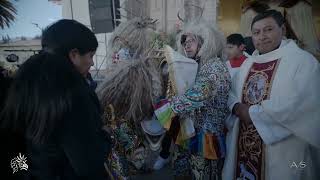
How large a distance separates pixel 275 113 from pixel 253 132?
0.37m

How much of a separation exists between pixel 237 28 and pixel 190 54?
21.9 feet

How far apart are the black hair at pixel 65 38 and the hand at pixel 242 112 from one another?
157 centimetres

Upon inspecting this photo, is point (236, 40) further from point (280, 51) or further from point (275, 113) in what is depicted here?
point (275, 113)

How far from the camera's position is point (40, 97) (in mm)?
1500

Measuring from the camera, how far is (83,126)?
1.53m

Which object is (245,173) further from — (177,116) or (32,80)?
(32,80)

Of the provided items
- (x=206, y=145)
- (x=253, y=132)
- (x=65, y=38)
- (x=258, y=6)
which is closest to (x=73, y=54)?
(x=65, y=38)

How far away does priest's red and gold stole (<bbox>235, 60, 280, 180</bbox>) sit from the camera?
2713mm

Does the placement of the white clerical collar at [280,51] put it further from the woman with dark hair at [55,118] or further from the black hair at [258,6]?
the black hair at [258,6]

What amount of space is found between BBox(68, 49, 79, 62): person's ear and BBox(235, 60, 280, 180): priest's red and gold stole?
5.46 feet

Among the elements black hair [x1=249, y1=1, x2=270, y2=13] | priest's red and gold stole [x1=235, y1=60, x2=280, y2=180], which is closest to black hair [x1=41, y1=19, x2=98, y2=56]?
priest's red and gold stole [x1=235, y1=60, x2=280, y2=180]

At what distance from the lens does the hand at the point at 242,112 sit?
2715 mm

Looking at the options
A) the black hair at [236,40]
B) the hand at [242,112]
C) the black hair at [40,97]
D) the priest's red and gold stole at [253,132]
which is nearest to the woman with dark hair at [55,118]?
the black hair at [40,97]
